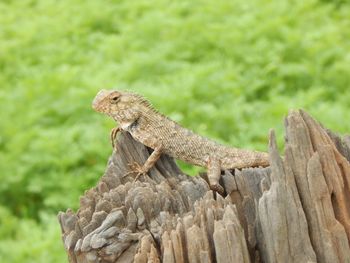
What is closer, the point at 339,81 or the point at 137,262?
the point at 137,262

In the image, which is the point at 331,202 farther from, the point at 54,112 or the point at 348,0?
the point at 348,0

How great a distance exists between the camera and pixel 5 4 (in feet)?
46.6

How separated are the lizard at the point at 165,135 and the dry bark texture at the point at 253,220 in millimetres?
728

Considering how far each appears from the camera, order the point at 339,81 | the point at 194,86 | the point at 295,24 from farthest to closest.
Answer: the point at 295,24 → the point at 339,81 → the point at 194,86

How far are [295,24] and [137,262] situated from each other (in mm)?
9570

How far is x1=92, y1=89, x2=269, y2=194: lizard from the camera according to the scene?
3.62m

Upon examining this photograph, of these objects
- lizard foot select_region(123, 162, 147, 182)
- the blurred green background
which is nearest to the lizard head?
lizard foot select_region(123, 162, 147, 182)

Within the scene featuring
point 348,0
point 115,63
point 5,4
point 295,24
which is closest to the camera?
point 115,63

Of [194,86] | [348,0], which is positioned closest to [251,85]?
[194,86]

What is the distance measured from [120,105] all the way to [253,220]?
3.85 feet

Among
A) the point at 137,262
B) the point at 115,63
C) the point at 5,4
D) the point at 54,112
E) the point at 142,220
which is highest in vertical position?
the point at 5,4

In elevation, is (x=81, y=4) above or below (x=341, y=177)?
above

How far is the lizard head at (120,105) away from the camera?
3684 mm

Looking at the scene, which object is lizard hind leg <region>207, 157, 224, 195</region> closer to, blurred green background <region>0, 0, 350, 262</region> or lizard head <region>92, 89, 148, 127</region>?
lizard head <region>92, 89, 148, 127</region>
